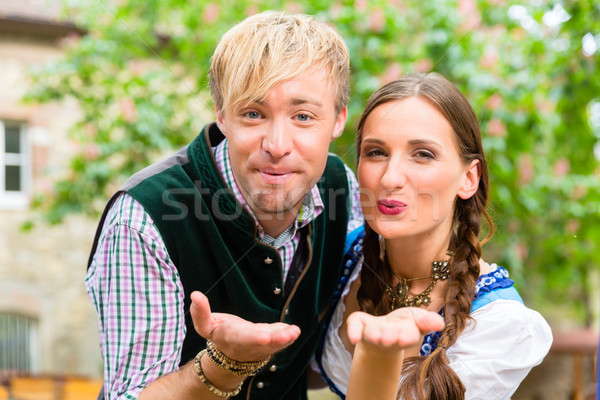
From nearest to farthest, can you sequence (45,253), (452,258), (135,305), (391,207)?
(135,305) < (391,207) < (452,258) < (45,253)

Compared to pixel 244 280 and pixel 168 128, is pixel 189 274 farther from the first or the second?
pixel 168 128

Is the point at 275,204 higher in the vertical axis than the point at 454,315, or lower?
higher

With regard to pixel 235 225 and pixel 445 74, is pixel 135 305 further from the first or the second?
pixel 445 74

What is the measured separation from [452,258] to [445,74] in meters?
2.59

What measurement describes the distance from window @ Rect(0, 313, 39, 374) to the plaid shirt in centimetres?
696

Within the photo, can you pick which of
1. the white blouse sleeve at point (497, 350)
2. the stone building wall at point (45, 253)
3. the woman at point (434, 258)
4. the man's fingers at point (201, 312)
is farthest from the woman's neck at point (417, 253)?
the stone building wall at point (45, 253)

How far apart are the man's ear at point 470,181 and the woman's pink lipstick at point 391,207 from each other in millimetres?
249

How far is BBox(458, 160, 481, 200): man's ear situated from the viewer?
186 centimetres

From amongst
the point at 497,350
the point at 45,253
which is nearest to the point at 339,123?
the point at 497,350

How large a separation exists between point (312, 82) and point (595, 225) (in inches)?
146

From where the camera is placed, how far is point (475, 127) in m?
1.83

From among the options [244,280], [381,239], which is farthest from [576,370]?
[244,280]

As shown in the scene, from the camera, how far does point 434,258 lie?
1.91 metres

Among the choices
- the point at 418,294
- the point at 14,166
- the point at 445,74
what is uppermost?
the point at 14,166
